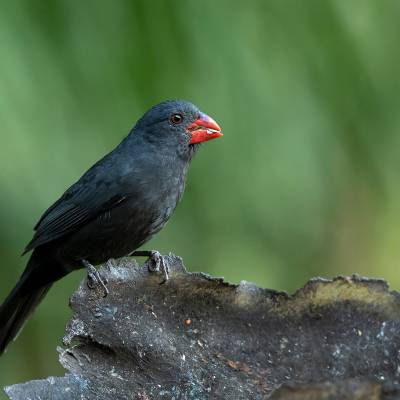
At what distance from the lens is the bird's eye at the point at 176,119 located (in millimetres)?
4855

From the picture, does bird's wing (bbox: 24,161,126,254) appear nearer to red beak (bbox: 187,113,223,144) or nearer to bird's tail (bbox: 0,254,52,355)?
bird's tail (bbox: 0,254,52,355)

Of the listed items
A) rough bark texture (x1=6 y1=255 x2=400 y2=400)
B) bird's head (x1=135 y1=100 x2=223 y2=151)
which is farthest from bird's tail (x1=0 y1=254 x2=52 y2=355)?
rough bark texture (x1=6 y1=255 x2=400 y2=400)

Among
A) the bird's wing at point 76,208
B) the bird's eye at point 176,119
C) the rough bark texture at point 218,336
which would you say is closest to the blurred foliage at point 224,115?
the bird's wing at point 76,208

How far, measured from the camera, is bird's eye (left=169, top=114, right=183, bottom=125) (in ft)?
15.9

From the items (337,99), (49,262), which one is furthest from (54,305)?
(337,99)

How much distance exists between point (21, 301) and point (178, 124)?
1228mm

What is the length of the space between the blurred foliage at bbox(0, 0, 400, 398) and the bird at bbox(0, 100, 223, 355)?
10 cm

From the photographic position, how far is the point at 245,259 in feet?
17.4

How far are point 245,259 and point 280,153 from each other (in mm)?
678

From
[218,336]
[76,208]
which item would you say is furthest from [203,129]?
[218,336]

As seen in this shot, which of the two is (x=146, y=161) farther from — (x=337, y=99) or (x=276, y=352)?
(x=276, y=352)

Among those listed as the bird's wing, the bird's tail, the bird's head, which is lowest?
A: the bird's tail

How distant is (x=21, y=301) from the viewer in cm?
483

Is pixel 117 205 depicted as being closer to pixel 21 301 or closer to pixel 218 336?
pixel 21 301
